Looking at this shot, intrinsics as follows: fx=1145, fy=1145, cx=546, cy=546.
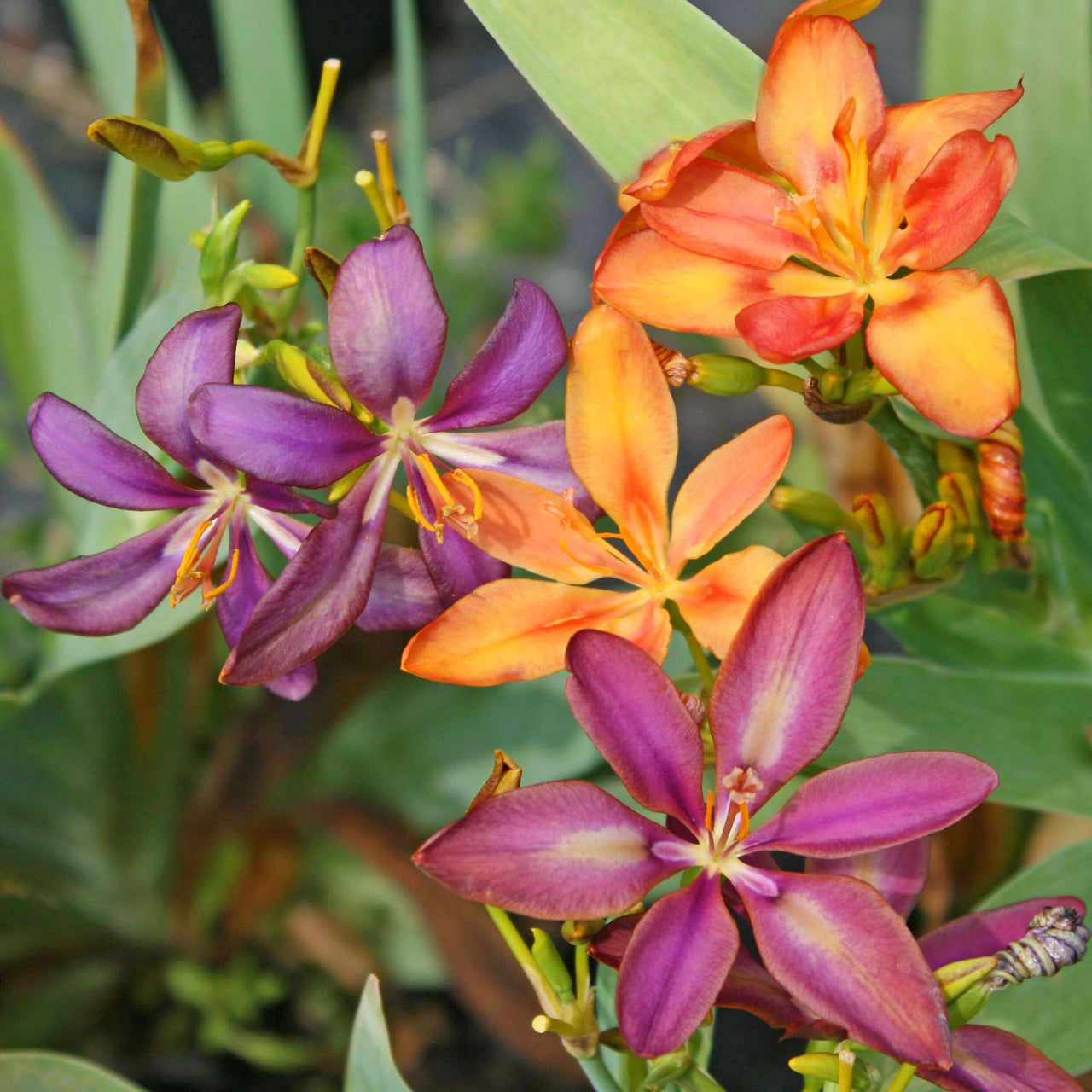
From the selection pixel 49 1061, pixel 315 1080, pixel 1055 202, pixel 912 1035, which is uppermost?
pixel 1055 202

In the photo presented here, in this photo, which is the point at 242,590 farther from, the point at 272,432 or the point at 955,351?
the point at 955,351

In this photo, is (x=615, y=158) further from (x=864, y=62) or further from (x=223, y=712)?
(x=223, y=712)

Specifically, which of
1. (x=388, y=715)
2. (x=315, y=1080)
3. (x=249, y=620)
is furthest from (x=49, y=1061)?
(x=315, y=1080)

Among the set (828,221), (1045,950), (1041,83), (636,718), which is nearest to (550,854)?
(636,718)

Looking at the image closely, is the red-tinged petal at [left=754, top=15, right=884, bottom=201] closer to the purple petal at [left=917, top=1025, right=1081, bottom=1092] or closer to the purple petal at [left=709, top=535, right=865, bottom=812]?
the purple petal at [left=709, top=535, right=865, bottom=812]

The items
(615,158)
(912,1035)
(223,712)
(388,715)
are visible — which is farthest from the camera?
Result: (223,712)

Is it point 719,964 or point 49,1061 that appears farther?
point 49,1061

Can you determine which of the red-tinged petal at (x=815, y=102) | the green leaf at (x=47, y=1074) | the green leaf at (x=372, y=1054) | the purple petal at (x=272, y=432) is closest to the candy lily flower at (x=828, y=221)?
the red-tinged petal at (x=815, y=102)

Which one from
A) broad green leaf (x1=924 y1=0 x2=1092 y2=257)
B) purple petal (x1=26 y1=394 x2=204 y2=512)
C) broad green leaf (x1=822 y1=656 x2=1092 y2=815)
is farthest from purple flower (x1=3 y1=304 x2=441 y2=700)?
broad green leaf (x1=924 y1=0 x2=1092 y2=257)

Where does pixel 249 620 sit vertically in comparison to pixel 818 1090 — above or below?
above
